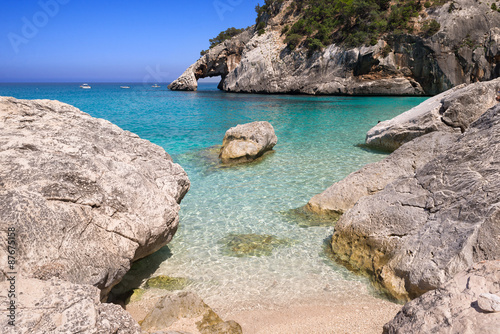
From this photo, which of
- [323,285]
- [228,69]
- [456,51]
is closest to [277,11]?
[228,69]

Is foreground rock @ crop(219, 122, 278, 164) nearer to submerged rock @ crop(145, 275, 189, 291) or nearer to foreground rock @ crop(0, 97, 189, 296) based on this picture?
foreground rock @ crop(0, 97, 189, 296)

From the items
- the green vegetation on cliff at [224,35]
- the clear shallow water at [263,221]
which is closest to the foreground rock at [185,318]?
the clear shallow water at [263,221]

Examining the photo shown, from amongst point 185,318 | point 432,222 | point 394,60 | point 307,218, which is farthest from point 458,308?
point 394,60

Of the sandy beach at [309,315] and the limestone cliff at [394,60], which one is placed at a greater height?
the limestone cliff at [394,60]

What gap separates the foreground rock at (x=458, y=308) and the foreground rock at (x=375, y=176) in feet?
15.0

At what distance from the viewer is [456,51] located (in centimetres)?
4506

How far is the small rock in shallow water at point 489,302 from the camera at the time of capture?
262 centimetres

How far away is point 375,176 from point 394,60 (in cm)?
4701

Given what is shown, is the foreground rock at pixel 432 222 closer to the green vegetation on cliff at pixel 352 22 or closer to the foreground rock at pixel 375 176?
the foreground rock at pixel 375 176

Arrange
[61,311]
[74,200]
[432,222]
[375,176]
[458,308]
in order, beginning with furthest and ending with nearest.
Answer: [375,176] < [432,222] < [74,200] < [61,311] < [458,308]

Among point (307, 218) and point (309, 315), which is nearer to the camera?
point (309, 315)

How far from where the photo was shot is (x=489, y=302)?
2662mm

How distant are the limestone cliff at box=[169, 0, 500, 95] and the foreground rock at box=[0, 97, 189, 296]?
4955 cm

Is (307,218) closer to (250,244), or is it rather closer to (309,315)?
(250,244)
